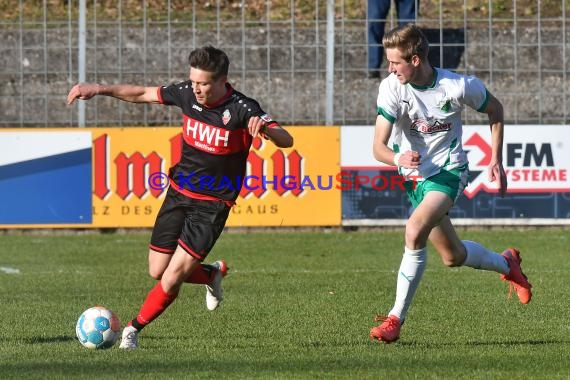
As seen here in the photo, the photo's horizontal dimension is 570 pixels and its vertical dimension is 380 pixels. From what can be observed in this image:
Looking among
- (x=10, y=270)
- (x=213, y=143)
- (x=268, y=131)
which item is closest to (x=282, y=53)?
(x=10, y=270)

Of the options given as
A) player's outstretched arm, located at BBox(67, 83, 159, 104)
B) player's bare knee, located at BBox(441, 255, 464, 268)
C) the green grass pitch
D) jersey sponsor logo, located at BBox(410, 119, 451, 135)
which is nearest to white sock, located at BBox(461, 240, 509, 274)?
player's bare knee, located at BBox(441, 255, 464, 268)

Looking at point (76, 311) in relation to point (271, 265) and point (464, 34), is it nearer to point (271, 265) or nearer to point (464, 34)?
point (271, 265)

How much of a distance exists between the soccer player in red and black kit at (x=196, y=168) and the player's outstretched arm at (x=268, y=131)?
0.05 metres

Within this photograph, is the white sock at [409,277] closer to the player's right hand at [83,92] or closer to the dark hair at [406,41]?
the dark hair at [406,41]

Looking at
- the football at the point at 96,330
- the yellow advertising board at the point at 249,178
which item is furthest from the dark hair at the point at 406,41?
the yellow advertising board at the point at 249,178

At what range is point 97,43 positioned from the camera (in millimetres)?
17406

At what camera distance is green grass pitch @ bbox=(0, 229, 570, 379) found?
6684 mm

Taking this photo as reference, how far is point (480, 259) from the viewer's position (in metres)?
8.20

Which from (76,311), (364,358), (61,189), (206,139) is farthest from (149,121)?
(364,358)

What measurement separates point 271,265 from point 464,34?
513 centimetres

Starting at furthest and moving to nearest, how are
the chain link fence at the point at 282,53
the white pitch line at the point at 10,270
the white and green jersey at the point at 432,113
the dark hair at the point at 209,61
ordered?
the chain link fence at the point at 282,53, the white pitch line at the point at 10,270, the white and green jersey at the point at 432,113, the dark hair at the point at 209,61

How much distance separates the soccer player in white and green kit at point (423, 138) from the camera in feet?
24.8

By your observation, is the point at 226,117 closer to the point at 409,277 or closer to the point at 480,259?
the point at 409,277

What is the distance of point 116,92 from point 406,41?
5.98 feet
